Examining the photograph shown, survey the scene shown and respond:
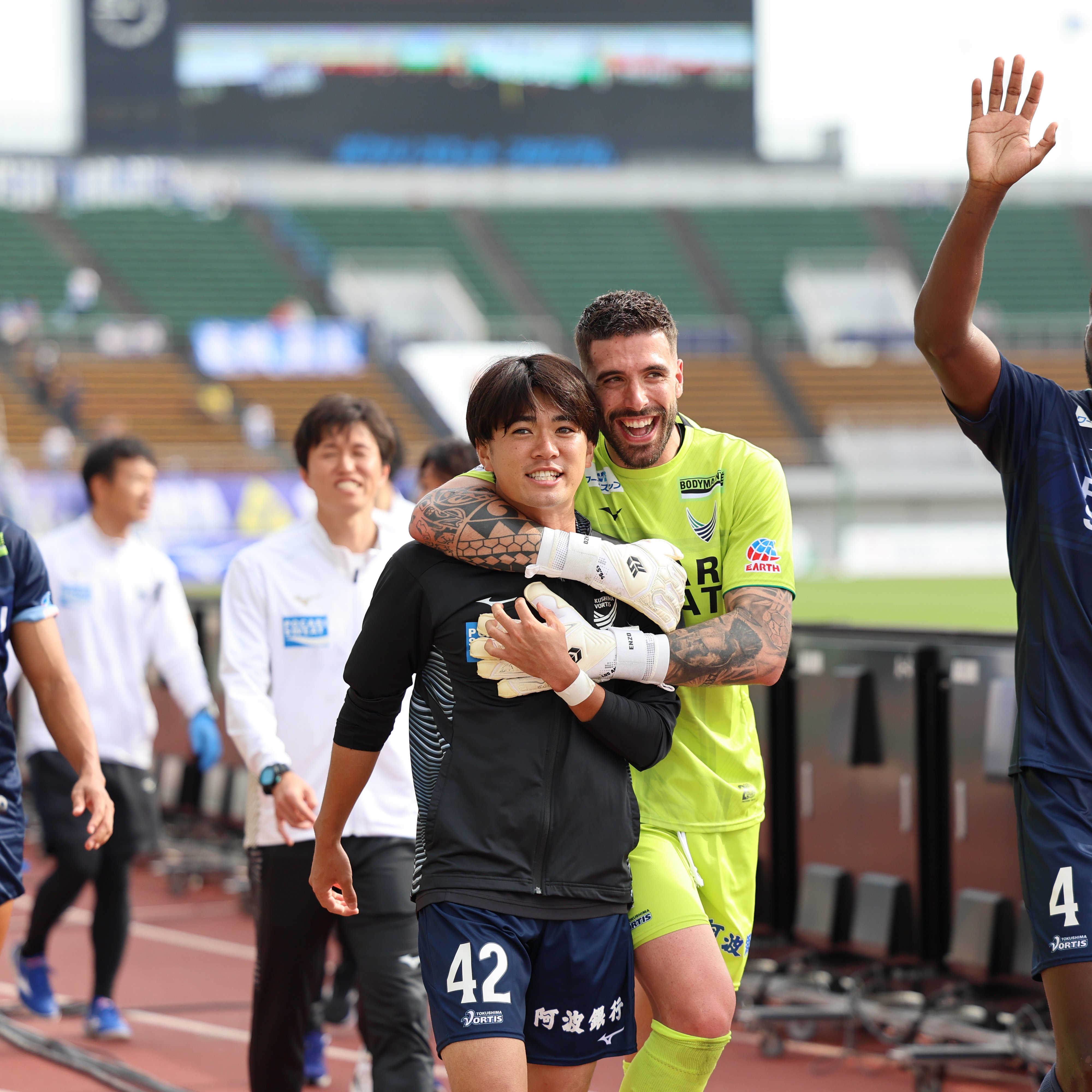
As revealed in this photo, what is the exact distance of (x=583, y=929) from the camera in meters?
2.96

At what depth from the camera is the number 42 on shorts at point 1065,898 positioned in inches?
120

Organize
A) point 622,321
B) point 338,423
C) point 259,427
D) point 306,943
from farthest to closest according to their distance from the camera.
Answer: point 259,427, point 338,423, point 306,943, point 622,321

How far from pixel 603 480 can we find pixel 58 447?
2327 cm

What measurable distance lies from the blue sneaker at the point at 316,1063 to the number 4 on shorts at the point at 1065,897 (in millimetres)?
3209

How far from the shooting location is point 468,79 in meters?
40.2

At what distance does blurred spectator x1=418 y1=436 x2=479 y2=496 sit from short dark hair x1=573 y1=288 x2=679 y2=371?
199cm

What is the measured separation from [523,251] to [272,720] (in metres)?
35.7

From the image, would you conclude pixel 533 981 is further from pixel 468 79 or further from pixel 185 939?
pixel 468 79

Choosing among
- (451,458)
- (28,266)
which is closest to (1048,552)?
(451,458)

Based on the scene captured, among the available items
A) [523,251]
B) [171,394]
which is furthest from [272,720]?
[523,251]

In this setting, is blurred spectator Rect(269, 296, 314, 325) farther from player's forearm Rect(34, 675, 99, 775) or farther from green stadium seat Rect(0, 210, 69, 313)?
player's forearm Rect(34, 675, 99, 775)

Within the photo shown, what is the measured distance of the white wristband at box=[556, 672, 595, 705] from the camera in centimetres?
290

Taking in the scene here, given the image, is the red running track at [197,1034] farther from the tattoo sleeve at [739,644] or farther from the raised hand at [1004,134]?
the raised hand at [1004,134]

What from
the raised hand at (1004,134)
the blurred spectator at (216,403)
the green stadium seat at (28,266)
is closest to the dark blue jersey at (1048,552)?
the raised hand at (1004,134)
